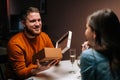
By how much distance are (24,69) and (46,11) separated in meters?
1.98

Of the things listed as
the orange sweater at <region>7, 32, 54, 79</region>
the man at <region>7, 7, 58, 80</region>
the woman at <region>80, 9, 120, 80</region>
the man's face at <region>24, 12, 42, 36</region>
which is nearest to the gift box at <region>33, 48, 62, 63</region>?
the man at <region>7, 7, 58, 80</region>

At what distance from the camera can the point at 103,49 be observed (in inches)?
54.3

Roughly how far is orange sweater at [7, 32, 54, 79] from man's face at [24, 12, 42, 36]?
0.09 meters

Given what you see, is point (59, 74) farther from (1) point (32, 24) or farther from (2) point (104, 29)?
(2) point (104, 29)

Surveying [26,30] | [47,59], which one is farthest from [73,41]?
[47,59]

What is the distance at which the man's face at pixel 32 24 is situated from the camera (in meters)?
2.85

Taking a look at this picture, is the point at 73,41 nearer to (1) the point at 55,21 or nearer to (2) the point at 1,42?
(1) the point at 55,21

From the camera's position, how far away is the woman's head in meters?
1.37

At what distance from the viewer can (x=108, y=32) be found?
4.49ft

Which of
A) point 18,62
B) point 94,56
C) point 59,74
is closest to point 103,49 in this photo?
point 94,56

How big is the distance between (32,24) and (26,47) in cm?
30

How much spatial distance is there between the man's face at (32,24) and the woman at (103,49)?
1517 mm

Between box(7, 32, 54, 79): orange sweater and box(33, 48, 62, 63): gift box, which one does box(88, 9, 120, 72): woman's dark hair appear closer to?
box(33, 48, 62, 63): gift box

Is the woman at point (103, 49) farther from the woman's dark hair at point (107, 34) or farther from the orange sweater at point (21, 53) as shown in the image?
the orange sweater at point (21, 53)
